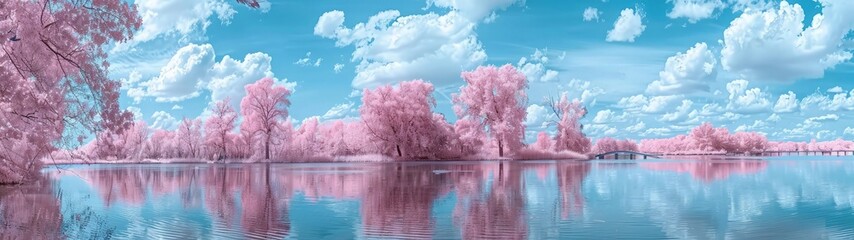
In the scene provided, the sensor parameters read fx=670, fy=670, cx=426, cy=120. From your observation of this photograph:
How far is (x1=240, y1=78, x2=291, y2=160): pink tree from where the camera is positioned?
A: 77.8 meters

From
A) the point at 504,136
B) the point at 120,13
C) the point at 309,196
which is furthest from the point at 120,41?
the point at 504,136

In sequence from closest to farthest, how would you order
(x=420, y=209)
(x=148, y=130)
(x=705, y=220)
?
1. (x=705, y=220)
2. (x=420, y=209)
3. (x=148, y=130)

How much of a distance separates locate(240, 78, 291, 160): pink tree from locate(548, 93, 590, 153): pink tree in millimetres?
32522

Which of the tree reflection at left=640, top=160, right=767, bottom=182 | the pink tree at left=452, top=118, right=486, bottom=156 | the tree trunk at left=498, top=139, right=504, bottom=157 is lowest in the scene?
the tree reflection at left=640, top=160, right=767, bottom=182

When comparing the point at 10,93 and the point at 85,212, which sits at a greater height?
Result: the point at 10,93

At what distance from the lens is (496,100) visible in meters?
75.2

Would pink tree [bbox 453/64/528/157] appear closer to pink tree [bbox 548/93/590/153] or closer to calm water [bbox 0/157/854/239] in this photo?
pink tree [bbox 548/93/590/153]

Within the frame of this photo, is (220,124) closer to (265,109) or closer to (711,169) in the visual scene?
(265,109)

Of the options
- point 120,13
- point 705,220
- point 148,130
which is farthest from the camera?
point 148,130

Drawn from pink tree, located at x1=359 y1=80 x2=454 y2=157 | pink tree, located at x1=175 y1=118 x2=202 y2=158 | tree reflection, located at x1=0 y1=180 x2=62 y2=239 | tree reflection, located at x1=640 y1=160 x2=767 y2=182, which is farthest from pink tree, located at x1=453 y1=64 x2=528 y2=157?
tree reflection, located at x1=0 y1=180 x2=62 y2=239

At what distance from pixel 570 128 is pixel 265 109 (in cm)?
3627

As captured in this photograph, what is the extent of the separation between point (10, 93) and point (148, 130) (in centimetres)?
10977

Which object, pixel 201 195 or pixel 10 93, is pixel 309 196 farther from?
pixel 10 93

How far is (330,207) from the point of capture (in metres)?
17.1
